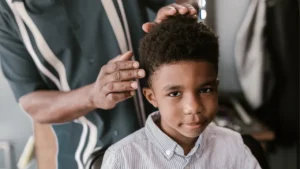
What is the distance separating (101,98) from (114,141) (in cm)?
15

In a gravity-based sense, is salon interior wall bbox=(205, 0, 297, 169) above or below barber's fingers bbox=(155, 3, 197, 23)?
below

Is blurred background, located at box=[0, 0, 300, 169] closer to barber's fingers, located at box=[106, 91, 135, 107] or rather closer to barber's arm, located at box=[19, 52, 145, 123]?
barber's arm, located at box=[19, 52, 145, 123]

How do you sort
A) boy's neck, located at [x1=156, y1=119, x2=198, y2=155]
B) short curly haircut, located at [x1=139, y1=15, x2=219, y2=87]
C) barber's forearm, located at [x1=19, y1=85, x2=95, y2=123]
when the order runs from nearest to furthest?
short curly haircut, located at [x1=139, y1=15, x2=219, y2=87]
boy's neck, located at [x1=156, y1=119, x2=198, y2=155]
barber's forearm, located at [x1=19, y1=85, x2=95, y2=123]

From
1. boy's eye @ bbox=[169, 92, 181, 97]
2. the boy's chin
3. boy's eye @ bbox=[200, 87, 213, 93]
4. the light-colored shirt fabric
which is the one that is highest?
boy's eye @ bbox=[169, 92, 181, 97]

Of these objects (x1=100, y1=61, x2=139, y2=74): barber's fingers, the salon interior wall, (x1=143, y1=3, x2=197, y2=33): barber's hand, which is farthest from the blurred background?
(x1=100, y1=61, x2=139, y2=74): barber's fingers

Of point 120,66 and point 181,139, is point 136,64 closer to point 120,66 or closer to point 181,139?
point 120,66

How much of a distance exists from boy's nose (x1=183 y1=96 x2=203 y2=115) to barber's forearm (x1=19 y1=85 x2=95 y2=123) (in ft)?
1.03

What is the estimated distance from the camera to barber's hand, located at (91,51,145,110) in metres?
0.99

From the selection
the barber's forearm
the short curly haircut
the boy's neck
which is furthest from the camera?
the barber's forearm

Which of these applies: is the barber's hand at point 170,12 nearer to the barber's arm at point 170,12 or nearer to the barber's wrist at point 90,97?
the barber's arm at point 170,12

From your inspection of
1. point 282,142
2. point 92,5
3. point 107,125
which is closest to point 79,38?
point 92,5

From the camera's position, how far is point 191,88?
91 cm

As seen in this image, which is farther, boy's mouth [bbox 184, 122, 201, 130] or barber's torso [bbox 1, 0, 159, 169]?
barber's torso [bbox 1, 0, 159, 169]

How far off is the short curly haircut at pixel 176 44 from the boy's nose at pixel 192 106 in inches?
3.5
